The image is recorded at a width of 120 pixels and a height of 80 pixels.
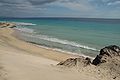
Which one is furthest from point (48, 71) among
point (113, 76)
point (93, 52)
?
point (93, 52)

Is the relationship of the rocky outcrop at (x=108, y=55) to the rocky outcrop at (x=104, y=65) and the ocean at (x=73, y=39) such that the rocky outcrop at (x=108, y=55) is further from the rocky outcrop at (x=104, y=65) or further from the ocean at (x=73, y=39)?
the ocean at (x=73, y=39)

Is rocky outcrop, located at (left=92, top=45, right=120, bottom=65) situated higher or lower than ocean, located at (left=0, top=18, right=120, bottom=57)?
higher

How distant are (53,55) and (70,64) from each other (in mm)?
10915

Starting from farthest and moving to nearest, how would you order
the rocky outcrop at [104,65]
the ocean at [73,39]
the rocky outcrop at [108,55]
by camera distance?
1. the ocean at [73,39]
2. the rocky outcrop at [108,55]
3. the rocky outcrop at [104,65]

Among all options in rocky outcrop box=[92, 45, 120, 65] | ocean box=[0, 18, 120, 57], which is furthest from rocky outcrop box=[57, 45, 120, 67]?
ocean box=[0, 18, 120, 57]

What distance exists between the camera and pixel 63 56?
20953 mm

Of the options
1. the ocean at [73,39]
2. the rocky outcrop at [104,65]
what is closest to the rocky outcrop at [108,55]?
the rocky outcrop at [104,65]

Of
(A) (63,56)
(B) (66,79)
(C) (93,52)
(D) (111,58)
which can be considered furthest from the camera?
(C) (93,52)

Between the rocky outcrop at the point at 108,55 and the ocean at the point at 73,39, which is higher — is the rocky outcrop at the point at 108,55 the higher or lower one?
the higher one

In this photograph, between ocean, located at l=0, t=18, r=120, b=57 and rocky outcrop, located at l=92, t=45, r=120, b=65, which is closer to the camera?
rocky outcrop, located at l=92, t=45, r=120, b=65

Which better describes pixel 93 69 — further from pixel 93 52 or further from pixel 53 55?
pixel 93 52

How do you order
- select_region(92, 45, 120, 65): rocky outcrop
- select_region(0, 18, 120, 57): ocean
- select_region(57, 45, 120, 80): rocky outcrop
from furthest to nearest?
select_region(0, 18, 120, 57): ocean
select_region(92, 45, 120, 65): rocky outcrop
select_region(57, 45, 120, 80): rocky outcrop

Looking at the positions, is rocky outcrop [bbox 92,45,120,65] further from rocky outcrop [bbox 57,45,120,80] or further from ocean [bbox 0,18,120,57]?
ocean [bbox 0,18,120,57]

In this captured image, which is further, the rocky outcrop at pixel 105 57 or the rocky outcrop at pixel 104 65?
the rocky outcrop at pixel 105 57
